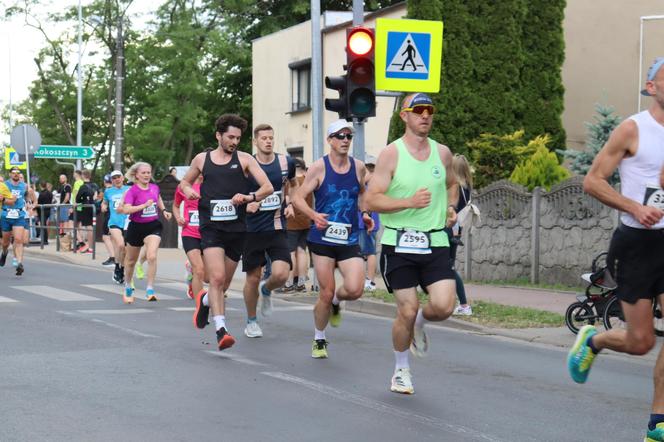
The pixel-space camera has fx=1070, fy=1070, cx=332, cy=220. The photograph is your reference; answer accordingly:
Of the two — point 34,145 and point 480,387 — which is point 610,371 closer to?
point 480,387

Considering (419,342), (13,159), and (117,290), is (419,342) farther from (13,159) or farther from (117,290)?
(13,159)

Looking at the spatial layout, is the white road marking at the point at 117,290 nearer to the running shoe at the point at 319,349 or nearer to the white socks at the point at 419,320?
the running shoe at the point at 319,349

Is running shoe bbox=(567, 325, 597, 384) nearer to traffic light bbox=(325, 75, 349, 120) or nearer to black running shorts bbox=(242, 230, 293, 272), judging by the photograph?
black running shorts bbox=(242, 230, 293, 272)

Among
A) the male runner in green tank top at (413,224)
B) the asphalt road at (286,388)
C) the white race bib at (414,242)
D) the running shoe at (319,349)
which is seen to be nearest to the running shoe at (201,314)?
the asphalt road at (286,388)

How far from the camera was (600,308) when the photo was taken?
10922 mm

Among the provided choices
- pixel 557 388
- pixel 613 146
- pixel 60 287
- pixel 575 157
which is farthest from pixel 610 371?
pixel 575 157

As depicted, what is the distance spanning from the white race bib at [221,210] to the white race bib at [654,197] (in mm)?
4735

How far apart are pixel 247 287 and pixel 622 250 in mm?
5233

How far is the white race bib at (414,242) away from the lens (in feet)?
24.1

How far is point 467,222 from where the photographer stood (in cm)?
1320

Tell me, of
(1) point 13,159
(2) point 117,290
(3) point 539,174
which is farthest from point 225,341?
(1) point 13,159

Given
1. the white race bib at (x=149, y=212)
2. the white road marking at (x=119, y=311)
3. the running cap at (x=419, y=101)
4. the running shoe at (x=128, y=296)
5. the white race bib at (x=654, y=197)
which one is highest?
the running cap at (x=419, y=101)

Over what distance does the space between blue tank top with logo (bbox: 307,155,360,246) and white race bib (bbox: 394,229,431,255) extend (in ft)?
5.94

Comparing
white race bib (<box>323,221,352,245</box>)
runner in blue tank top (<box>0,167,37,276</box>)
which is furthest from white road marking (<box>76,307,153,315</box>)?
runner in blue tank top (<box>0,167,37,276</box>)
